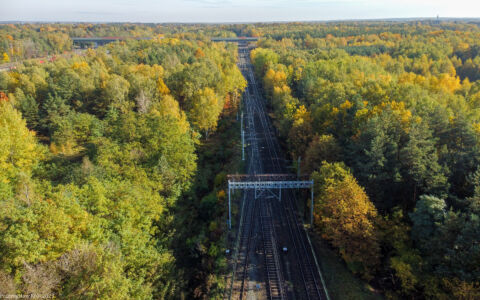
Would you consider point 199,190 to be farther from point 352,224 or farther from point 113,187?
point 352,224

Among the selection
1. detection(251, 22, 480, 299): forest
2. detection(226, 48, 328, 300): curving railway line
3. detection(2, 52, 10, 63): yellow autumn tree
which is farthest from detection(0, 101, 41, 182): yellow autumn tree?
detection(2, 52, 10, 63): yellow autumn tree

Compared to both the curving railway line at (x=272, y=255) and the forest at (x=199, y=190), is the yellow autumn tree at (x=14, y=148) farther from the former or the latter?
the curving railway line at (x=272, y=255)

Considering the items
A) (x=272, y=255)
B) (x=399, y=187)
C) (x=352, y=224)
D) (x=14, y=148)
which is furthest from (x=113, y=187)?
(x=399, y=187)

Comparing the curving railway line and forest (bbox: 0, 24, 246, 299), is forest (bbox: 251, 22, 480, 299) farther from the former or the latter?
forest (bbox: 0, 24, 246, 299)

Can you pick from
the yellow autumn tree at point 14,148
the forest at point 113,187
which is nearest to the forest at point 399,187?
the forest at point 113,187

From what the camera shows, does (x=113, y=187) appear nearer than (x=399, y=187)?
Yes

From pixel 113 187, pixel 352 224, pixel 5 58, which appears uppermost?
pixel 5 58
